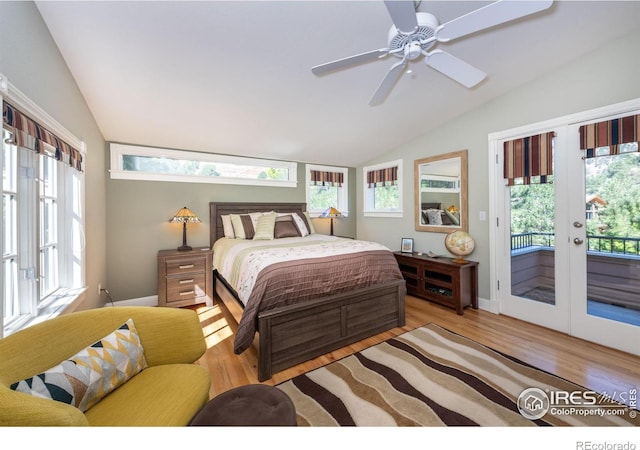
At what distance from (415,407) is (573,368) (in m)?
1.42

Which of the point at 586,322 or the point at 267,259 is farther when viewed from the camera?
the point at 586,322

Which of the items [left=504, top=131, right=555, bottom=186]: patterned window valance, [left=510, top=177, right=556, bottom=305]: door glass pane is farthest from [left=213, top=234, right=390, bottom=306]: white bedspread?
[left=504, top=131, right=555, bottom=186]: patterned window valance

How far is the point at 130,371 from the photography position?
1210 millimetres

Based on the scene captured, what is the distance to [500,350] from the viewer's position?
224 cm

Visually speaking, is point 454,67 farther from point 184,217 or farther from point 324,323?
point 184,217

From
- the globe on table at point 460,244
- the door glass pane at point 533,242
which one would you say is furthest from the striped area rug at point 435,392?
the globe on table at point 460,244

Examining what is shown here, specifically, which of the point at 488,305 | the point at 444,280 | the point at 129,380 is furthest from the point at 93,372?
the point at 488,305

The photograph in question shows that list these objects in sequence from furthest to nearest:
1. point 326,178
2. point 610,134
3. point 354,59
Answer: point 326,178 → point 610,134 → point 354,59

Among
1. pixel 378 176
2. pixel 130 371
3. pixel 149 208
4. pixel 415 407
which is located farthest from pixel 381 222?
pixel 130 371

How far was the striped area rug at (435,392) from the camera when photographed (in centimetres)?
151

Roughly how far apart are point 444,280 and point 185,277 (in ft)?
10.7

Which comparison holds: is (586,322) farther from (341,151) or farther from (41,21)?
(41,21)

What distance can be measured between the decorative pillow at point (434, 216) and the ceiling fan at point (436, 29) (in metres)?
2.04

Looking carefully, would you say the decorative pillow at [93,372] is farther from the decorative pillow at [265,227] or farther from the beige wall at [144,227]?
the beige wall at [144,227]
